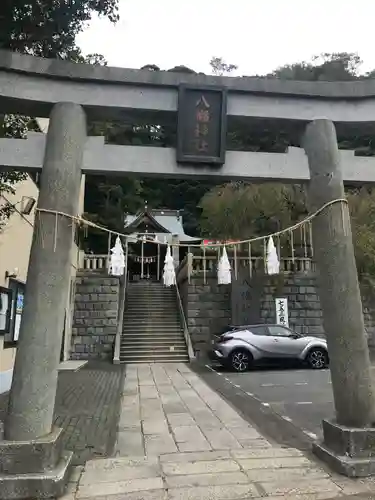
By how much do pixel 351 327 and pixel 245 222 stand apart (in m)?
13.6

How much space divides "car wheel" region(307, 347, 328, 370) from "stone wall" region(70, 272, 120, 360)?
24.4ft

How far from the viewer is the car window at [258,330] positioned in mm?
13820

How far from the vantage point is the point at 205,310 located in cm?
1752

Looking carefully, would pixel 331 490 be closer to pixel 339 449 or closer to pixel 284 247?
pixel 339 449

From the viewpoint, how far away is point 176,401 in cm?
841

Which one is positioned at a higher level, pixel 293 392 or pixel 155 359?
pixel 155 359

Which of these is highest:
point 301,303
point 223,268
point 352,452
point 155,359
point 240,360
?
point 223,268

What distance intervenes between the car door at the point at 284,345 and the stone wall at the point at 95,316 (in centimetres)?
640

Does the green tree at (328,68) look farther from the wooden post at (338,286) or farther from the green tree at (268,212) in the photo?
the wooden post at (338,286)

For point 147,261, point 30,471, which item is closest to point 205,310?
point 147,261

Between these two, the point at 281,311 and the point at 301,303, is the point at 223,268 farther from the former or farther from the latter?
the point at 301,303

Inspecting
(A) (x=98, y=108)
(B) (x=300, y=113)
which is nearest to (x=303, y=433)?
(B) (x=300, y=113)

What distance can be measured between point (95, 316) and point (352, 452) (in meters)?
14.2

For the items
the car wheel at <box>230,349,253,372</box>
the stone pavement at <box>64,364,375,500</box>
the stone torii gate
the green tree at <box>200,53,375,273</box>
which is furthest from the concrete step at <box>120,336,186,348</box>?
the stone torii gate
